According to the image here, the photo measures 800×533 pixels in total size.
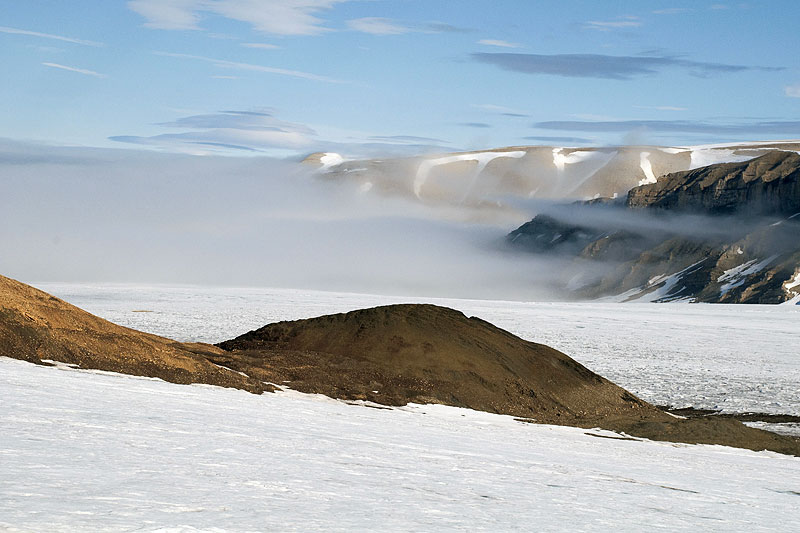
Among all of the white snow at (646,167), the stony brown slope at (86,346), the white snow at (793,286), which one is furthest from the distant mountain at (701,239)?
the stony brown slope at (86,346)

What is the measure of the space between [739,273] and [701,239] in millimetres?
14845

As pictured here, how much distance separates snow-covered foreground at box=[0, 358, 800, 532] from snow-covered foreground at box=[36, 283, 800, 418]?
946 centimetres

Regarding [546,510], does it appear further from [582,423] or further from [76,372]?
[582,423]

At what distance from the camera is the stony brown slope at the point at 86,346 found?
12000 millimetres

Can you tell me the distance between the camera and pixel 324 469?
6.39m

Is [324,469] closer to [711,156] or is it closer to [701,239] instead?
[701,239]

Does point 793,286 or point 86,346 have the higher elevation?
point 793,286

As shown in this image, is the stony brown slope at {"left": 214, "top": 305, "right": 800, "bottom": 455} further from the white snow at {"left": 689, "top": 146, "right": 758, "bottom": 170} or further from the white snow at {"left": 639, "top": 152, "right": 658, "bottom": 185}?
the white snow at {"left": 689, "top": 146, "right": 758, "bottom": 170}

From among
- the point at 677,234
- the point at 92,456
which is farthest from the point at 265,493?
the point at 677,234

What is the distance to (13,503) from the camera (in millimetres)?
4191

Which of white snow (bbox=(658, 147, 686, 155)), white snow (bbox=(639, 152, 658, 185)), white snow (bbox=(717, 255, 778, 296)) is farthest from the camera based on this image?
white snow (bbox=(658, 147, 686, 155))

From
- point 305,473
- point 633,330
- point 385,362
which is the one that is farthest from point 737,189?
point 305,473

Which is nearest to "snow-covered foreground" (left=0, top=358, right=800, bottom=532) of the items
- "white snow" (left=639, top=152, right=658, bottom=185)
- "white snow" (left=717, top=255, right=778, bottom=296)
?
"white snow" (left=717, top=255, right=778, bottom=296)

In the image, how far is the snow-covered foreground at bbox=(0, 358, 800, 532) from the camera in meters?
4.54
